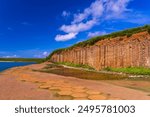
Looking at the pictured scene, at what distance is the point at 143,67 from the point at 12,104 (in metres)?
14.9

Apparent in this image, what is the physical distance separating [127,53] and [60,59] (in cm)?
2829

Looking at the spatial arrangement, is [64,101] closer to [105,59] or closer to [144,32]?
[144,32]

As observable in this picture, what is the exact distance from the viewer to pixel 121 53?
22422 mm

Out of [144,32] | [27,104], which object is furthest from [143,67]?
[27,104]

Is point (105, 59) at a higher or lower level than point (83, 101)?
higher

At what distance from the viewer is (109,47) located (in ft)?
81.6

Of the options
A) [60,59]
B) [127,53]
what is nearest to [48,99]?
[127,53]

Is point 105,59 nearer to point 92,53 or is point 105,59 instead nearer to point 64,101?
point 92,53

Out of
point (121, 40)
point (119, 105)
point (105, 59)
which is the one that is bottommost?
point (119, 105)

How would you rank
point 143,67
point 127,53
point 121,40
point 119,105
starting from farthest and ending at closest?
1. point 121,40
2. point 127,53
3. point 143,67
4. point 119,105

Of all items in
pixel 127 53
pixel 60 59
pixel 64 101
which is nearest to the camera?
pixel 64 101

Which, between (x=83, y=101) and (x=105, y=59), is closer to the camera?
(x=83, y=101)

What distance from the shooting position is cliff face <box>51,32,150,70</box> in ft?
63.8

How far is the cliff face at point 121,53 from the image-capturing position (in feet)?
63.8
